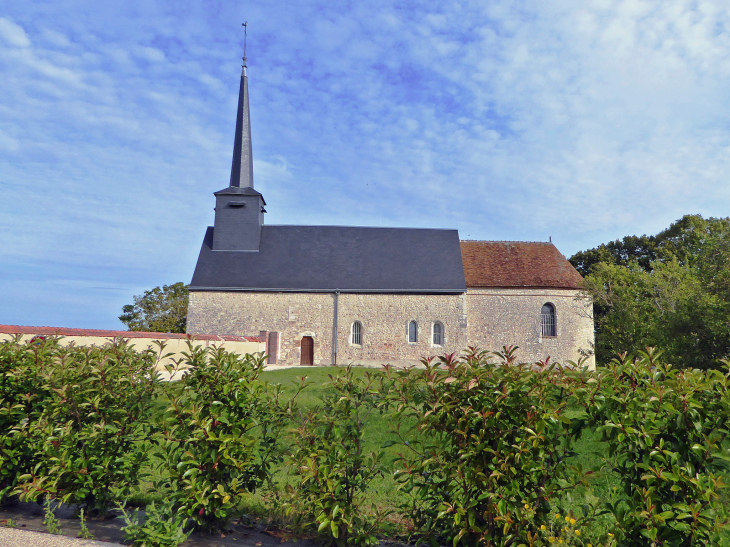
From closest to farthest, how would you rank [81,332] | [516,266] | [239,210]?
[81,332] → [516,266] → [239,210]

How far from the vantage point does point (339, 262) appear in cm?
2688

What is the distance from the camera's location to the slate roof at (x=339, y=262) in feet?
82.9

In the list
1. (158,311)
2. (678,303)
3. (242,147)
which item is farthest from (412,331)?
(158,311)

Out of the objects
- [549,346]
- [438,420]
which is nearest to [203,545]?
[438,420]

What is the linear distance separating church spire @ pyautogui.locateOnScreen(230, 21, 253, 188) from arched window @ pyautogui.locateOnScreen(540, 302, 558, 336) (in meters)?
18.0

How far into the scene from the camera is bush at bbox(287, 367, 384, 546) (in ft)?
10.5

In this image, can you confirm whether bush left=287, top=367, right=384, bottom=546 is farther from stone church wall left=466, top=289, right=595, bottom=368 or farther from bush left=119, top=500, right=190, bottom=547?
→ stone church wall left=466, top=289, right=595, bottom=368

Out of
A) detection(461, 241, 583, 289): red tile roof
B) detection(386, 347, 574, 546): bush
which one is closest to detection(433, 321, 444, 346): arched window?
detection(461, 241, 583, 289): red tile roof

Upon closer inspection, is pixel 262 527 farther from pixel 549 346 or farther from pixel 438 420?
pixel 549 346

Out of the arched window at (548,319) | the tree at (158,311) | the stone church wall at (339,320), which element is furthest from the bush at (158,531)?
the tree at (158,311)

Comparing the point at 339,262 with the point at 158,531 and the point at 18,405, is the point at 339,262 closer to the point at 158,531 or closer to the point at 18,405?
the point at 18,405

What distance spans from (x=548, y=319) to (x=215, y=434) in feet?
80.7

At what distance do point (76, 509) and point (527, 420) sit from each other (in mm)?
4183

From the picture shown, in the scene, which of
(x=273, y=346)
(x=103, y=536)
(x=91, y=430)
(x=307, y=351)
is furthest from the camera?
(x=307, y=351)
